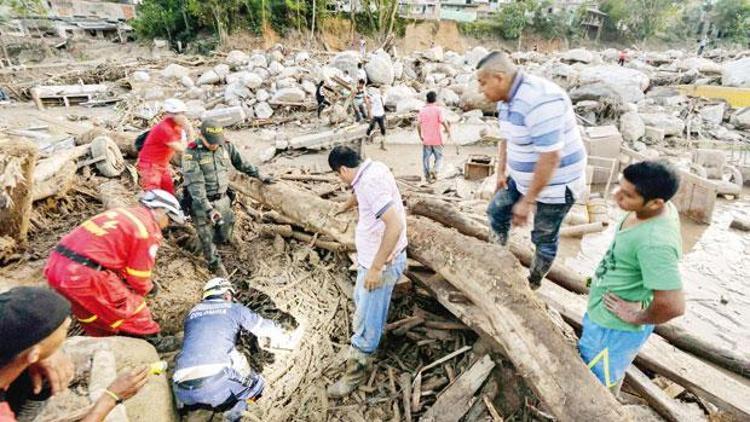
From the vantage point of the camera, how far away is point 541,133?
2.81 metres

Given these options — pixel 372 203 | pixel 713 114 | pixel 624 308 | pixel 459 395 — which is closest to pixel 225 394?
pixel 459 395

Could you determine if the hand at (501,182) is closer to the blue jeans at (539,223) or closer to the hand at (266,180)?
the blue jeans at (539,223)

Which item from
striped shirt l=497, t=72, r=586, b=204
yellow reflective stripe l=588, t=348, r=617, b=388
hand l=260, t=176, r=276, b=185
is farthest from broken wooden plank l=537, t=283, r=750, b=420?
hand l=260, t=176, r=276, b=185

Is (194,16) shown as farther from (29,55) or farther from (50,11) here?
(50,11)

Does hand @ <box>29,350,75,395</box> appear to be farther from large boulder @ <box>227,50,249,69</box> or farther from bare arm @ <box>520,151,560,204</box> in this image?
large boulder @ <box>227,50,249,69</box>

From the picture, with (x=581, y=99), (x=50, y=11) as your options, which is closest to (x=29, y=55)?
(x=50, y=11)

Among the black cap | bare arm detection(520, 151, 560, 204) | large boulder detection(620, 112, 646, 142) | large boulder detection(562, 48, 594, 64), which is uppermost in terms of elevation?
large boulder detection(562, 48, 594, 64)

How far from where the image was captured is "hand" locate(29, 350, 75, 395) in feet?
6.95

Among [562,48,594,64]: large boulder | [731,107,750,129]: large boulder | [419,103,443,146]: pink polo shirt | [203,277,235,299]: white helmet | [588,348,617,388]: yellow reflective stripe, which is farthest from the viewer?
[562,48,594,64]: large boulder

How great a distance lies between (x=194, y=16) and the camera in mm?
30609

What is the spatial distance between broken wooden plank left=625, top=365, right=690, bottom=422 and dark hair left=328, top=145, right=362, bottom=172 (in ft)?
8.14

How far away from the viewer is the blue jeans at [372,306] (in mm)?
3182

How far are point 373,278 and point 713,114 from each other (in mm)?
18498

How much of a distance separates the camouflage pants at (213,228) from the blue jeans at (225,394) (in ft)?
6.57
